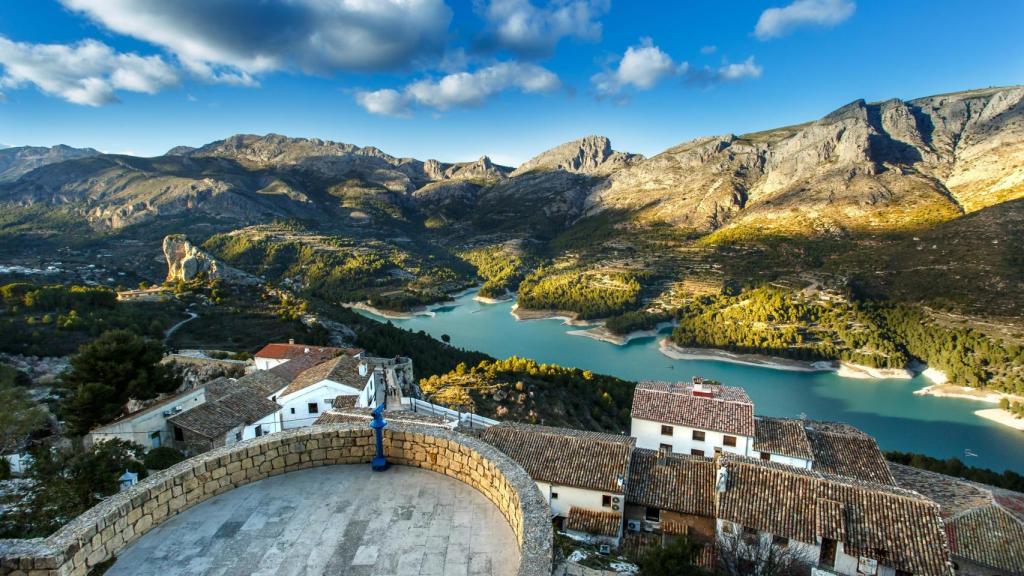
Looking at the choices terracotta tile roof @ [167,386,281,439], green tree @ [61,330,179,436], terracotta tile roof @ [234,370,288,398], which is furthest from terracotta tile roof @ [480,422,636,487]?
green tree @ [61,330,179,436]

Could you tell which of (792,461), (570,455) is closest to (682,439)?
(792,461)

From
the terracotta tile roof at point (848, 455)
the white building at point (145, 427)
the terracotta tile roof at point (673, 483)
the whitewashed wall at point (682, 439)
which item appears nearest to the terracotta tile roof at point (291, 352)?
the white building at point (145, 427)

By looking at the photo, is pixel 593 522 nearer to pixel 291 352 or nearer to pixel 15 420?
pixel 15 420

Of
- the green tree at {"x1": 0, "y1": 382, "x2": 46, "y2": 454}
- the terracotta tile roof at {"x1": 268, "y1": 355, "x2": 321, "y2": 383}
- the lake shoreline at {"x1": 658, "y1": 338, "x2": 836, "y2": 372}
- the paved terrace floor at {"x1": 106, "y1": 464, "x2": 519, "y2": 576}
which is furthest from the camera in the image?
the lake shoreline at {"x1": 658, "y1": 338, "x2": 836, "y2": 372}

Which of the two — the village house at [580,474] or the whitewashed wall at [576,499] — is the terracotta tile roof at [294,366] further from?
the whitewashed wall at [576,499]

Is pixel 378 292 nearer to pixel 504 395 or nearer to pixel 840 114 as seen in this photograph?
pixel 504 395

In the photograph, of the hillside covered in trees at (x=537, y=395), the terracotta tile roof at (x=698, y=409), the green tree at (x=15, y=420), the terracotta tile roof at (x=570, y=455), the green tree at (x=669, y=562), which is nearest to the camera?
the green tree at (x=669, y=562)

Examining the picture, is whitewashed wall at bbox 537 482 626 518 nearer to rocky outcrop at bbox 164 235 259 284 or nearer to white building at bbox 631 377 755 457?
white building at bbox 631 377 755 457
